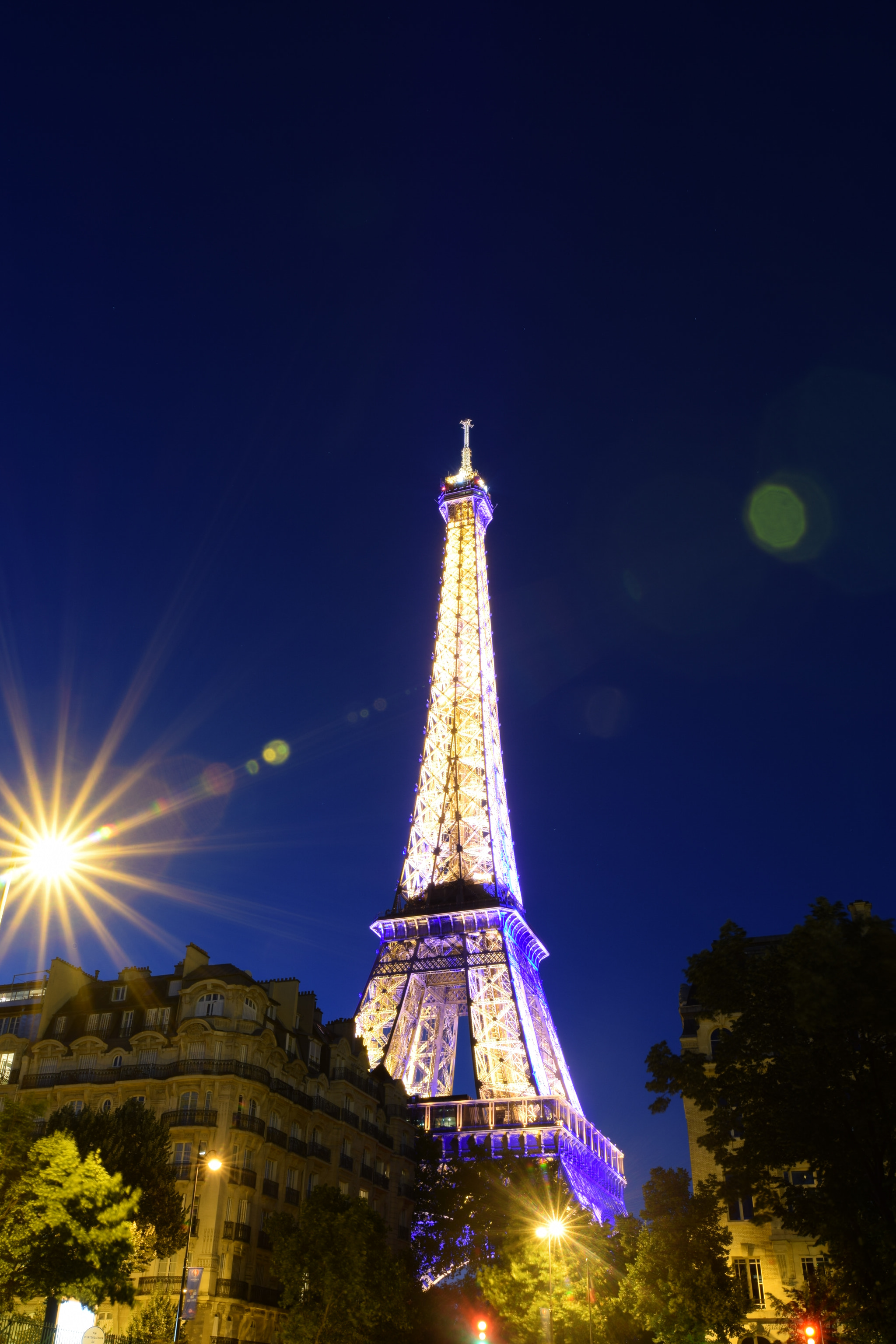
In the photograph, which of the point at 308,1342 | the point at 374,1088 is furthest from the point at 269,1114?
the point at 374,1088

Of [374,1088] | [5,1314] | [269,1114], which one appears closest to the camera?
[5,1314]

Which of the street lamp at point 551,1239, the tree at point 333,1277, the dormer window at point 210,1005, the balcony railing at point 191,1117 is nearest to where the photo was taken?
the street lamp at point 551,1239

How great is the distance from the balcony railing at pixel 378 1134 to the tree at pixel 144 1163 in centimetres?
1565

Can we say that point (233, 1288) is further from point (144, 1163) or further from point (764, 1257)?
point (764, 1257)

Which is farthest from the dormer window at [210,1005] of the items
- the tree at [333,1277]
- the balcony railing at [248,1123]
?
the tree at [333,1277]

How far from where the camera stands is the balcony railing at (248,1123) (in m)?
46.3

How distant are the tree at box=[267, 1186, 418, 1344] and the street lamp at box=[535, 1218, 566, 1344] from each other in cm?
579

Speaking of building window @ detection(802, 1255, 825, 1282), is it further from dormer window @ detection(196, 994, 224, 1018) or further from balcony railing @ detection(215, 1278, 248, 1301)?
dormer window @ detection(196, 994, 224, 1018)

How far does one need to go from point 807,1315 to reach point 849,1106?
877 centimetres

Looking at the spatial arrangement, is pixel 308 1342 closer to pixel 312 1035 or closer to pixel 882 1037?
pixel 312 1035

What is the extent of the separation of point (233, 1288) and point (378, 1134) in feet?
52.9

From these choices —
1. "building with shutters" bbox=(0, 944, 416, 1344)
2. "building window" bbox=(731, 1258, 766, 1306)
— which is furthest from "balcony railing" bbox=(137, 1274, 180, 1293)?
"building window" bbox=(731, 1258, 766, 1306)

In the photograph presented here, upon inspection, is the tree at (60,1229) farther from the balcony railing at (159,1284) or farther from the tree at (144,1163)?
the balcony railing at (159,1284)

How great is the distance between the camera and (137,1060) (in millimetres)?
49188
